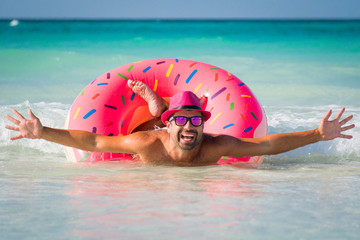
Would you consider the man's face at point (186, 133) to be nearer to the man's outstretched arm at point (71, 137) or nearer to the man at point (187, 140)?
the man at point (187, 140)

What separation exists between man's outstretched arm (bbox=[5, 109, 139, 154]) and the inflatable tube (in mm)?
350

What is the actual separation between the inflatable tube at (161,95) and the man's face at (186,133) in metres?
0.37

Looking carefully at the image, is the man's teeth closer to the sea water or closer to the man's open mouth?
the man's open mouth

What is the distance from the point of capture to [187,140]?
12.9 ft

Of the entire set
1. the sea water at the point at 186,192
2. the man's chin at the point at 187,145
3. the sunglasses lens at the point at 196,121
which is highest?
the sunglasses lens at the point at 196,121

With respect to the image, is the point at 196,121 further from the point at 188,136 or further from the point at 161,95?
the point at 161,95

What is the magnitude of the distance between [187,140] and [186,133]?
47mm

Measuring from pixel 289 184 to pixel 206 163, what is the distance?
2.34 ft

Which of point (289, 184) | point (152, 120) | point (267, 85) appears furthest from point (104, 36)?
point (289, 184)

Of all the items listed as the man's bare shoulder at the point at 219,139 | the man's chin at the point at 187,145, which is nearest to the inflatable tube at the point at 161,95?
the man's bare shoulder at the point at 219,139

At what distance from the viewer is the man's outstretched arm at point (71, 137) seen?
3719 mm

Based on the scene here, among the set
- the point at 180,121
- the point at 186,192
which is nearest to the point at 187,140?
the point at 180,121

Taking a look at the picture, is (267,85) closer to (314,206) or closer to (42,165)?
(42,165)

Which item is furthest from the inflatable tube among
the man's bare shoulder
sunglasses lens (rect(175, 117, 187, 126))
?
sunglasses lens (rect(175, 117, 187, 126))
